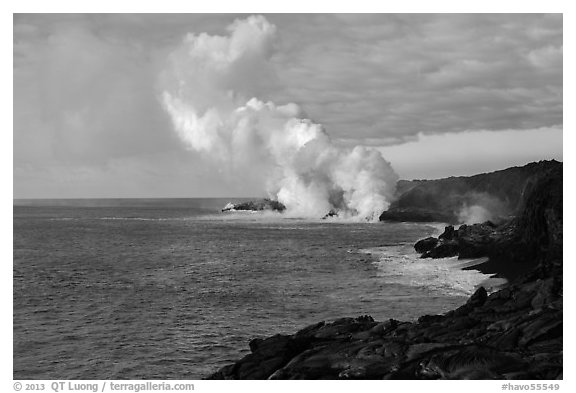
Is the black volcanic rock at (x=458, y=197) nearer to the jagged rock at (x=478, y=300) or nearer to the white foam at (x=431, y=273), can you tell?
the white foam at (x=431, y=273)

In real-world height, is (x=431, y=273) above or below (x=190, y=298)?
above

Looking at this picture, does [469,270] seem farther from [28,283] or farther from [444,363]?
[28,283]

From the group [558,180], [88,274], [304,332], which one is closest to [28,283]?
[88,274]

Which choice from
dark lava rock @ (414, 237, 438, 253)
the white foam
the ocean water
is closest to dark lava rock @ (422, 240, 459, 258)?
the white foam

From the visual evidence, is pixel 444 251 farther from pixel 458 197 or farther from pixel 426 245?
pixel 458 197

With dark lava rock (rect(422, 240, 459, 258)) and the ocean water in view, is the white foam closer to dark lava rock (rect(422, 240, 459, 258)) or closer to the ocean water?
the ocean water

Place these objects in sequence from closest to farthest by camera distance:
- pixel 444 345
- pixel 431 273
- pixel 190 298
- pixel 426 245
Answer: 1. pixel 444 345
2. pixel 190 298
3. pixel 431 273
4. pixel 426 245

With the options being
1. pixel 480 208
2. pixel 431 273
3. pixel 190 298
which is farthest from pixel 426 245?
pixel 480 208

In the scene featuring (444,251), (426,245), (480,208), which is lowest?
(444,251)
